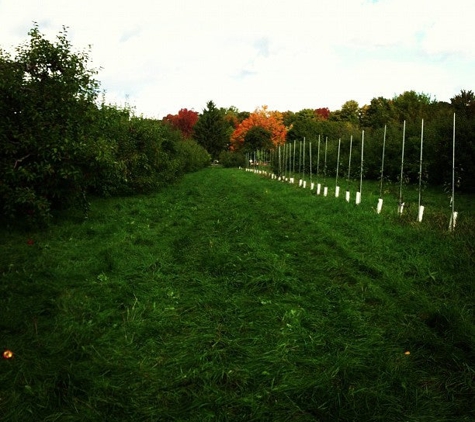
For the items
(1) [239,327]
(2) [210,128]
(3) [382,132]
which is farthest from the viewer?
(2) [210,128]

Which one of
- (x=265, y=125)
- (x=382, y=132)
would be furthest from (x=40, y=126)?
(x=265, y=125)

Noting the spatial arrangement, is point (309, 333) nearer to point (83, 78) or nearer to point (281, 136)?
point (83, 78)

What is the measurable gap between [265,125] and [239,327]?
5674cm

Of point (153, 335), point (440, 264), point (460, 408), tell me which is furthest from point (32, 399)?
point (440, 264)

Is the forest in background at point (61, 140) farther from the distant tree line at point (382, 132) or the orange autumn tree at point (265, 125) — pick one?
the orange autumn tree at point (265, 125)

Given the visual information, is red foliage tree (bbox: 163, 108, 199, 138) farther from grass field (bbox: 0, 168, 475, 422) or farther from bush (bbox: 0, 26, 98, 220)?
grass field (bbox: 0, 168, 475, 422)

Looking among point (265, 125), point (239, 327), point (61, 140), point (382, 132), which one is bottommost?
point (239, 327)

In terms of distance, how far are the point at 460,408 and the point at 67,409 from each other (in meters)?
3.10

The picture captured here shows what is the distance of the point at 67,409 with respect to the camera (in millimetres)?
2783

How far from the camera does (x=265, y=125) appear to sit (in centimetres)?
5847

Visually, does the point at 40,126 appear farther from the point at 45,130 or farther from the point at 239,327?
the point at 239,327

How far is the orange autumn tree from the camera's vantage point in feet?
193

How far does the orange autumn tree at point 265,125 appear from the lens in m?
58.9

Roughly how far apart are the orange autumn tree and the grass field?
52533 millimetres
